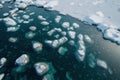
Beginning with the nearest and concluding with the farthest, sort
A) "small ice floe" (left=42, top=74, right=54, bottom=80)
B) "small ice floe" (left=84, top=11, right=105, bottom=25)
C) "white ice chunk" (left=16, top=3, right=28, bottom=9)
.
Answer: "small ice floe" (left=42, top=74, right=54, bottom=80), "small ice floe" (left=84, top=11, right=105, bottom=25), "white ice chunk" (left=16, top=3, right=28, bottom=9)

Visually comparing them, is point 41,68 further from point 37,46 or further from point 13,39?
point 13,39

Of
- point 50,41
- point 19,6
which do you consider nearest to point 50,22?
point 50,41

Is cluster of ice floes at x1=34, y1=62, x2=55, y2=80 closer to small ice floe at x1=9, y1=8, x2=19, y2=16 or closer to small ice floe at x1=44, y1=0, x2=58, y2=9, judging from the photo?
small ice floe at x1=9, y1=8, x2=19, y2=16

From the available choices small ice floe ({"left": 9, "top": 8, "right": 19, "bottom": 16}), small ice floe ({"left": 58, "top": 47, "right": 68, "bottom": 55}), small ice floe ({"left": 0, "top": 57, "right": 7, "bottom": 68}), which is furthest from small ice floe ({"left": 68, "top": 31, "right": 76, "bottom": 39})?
small ice floe ({"left": 9, "top": 8, "right": 19, "bottom": 16})

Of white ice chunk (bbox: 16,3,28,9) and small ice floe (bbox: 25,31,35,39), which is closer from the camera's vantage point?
small ice floe (bbox: 25,31,35,39)

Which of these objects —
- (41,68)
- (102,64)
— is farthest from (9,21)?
(102,64)
